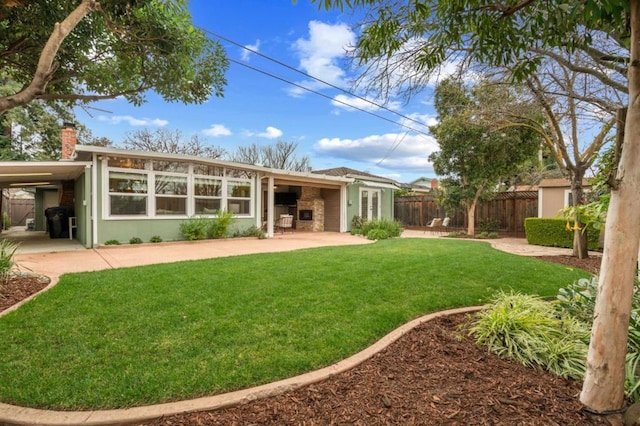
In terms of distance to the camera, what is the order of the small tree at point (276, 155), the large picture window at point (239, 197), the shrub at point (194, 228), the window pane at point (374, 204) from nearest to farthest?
the shrub at point (194, 228)
the large picture window at point (239, 197)
the window pane at point (374, 204)
the small tree at point (276, 155)

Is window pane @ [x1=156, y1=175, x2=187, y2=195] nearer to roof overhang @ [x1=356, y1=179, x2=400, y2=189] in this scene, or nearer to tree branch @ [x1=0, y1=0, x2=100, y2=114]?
tree branch @ [x1=0, y1=0, x2=100, y2=114]

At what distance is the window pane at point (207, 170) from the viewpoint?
36.2 ft

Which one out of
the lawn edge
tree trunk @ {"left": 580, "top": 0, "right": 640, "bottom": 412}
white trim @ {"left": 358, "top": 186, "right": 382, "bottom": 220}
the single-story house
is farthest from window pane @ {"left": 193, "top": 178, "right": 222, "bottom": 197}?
tree trunk @ {"left": 580, "top": 0, "right": 640, "bottom": 412}

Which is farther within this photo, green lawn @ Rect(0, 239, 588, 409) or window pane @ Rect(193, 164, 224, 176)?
window pane @ Rect(193, 164, 224, 176)

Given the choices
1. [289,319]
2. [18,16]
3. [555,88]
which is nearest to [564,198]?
[555,88]

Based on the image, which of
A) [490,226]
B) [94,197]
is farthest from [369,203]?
[94,197]

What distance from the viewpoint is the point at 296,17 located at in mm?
7266

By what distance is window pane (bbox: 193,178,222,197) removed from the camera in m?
11.1

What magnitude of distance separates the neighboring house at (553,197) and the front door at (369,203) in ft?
23.8

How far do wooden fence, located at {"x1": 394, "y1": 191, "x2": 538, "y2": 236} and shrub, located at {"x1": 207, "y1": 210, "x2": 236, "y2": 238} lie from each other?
1026 centimetres

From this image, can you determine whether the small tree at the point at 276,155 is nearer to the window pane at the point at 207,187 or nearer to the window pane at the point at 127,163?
the window pane at the point at 207,187

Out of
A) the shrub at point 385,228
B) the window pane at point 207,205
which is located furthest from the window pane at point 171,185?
the shrub at point 385,228

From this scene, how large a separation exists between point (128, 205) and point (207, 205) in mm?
2443

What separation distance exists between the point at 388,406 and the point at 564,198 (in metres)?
14.8
